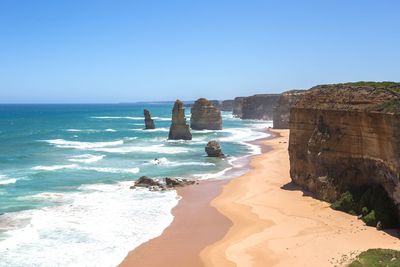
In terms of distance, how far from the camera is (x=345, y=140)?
28.0 meters

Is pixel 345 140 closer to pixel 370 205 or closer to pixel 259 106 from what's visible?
pixel 370 205

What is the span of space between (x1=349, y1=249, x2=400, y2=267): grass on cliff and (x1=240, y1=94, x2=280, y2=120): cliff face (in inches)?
4800

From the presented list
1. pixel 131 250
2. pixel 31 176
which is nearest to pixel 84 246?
pixel 131 250

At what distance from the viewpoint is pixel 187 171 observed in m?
45.8

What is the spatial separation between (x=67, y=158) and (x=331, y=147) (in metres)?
35.4

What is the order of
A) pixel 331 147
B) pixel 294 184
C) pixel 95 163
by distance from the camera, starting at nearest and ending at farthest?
pixel 331 147, pixel 294 184, pixel 95 163

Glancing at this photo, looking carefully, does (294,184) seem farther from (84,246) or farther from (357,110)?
(84,246)

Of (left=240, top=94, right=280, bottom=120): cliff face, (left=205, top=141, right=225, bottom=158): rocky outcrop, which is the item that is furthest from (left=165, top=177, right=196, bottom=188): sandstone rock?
(left=240, top=94, right=280, bottom=120): cliff face

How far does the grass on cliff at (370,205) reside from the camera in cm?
2344

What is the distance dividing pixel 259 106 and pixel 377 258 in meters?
126

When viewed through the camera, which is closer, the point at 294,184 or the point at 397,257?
the point at 397,257

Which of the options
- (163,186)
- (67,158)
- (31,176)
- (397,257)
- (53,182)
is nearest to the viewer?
(397,257)

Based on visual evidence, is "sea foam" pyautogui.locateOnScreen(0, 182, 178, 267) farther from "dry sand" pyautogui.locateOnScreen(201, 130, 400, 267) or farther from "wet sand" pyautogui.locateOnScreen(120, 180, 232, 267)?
"dry sand" pyautogui.locateOnScreen(201, 130, 400, 267)

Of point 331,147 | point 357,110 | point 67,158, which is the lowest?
point 67,158
